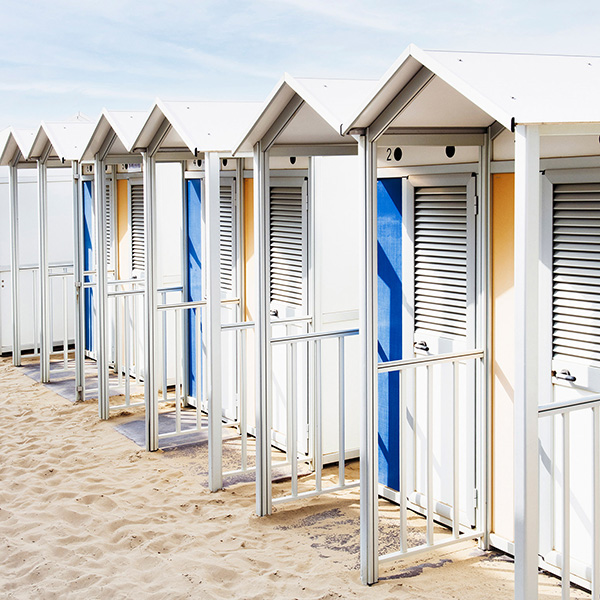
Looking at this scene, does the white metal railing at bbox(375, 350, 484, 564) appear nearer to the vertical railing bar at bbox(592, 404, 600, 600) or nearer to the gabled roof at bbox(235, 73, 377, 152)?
the vertical railing bar at bbox(592, 404, 600, 600)

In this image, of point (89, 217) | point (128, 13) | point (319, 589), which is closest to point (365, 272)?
point (319, 589)

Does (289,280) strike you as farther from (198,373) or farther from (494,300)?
(494,300)

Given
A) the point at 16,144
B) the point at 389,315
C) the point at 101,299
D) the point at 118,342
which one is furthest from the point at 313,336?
the point at 16,144

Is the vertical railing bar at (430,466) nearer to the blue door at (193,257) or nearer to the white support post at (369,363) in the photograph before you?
the white support post at (369,363)

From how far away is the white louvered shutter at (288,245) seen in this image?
5871 mm

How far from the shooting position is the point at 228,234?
6.81 meters

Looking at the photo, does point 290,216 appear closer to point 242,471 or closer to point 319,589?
point 242,471

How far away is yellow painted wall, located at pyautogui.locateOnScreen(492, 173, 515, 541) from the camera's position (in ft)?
13.5

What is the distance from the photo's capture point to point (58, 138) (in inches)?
310

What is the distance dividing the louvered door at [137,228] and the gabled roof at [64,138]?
716 millimetres

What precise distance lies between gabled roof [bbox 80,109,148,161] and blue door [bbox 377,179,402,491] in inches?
82.1

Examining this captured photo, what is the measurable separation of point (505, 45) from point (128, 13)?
18.5 m

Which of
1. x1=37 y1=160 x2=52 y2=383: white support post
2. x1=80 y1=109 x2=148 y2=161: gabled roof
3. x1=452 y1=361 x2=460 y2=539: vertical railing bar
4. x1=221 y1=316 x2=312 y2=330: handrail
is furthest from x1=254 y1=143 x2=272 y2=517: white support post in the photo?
x1=37 y1=160 x2=52 y2=383: white support post

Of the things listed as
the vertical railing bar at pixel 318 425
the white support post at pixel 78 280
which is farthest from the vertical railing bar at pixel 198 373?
the vertical railing bar at pixel 318 425
